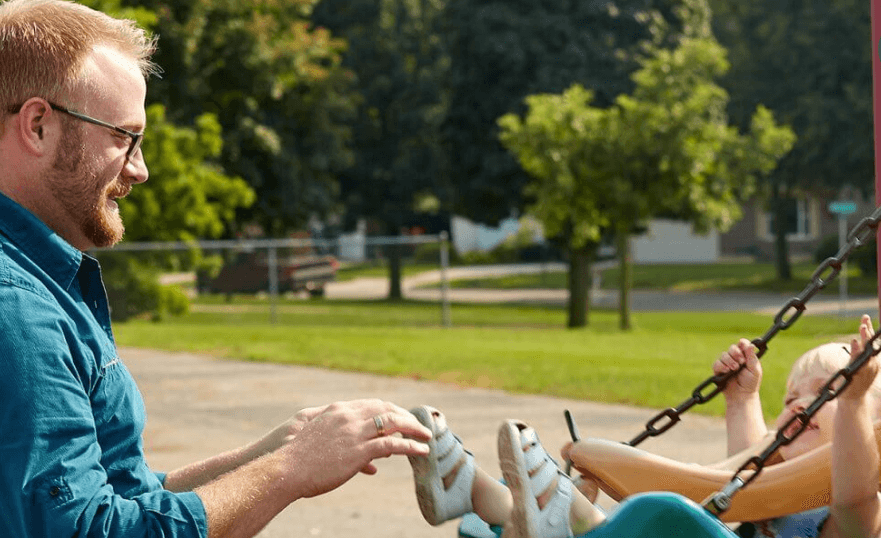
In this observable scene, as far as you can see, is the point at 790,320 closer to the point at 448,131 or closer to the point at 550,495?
the point at 550,495

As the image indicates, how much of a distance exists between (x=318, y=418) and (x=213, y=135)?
19.2 metres

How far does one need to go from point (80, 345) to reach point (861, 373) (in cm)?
167

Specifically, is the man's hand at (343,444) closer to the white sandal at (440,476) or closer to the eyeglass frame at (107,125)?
the white sandal at (440,476)

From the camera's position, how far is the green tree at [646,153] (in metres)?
19.2

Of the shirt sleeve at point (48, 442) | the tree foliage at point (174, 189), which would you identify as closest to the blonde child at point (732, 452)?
the shirt sleeve at point (48, 442)

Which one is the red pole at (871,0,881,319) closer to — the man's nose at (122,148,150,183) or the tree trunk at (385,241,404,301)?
the man's nose at (122,148,150,183)

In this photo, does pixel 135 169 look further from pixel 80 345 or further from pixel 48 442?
pixel 48 442

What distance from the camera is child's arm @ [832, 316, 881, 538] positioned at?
2.62m

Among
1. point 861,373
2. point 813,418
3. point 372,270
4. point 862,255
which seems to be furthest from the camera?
point 372,270

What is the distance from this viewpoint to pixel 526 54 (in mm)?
26156

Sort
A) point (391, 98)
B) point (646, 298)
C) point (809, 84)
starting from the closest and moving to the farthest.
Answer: point (646, 298), point (391, 98), point (809, 84)

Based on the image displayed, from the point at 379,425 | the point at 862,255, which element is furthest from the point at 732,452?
the point at 862,255

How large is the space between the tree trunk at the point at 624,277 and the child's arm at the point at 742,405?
16103 mm

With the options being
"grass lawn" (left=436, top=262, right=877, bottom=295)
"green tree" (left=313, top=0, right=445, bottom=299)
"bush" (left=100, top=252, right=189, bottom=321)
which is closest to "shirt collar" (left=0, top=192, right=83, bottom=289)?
"bush" (left=100, top=252, right=189, bottom=321)
